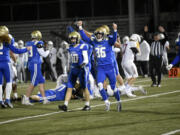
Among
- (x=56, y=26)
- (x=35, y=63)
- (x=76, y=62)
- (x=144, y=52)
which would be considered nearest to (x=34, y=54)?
(x=35, y=63)

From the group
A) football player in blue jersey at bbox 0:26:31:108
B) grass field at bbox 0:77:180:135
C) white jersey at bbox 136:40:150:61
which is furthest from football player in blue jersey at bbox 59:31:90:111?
white jersey at bbox 136:40:150:61

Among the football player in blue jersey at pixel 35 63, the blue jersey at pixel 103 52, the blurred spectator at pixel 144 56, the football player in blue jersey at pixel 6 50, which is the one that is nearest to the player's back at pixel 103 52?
the blue jersey at pixel 103 52

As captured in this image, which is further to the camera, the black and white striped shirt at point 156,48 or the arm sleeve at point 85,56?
the black and white striped shirt at point 156,48

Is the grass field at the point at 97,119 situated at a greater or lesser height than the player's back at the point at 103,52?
lesser

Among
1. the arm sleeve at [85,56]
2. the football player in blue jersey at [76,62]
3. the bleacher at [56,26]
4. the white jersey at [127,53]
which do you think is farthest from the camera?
the bleacher at [56,26]

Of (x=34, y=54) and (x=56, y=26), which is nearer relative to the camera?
(x=34, y=54)

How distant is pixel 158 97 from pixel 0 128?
18.0 ft

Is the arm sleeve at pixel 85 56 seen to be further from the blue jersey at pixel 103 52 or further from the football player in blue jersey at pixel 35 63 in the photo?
the football player in blue jersey at pixel 35 63

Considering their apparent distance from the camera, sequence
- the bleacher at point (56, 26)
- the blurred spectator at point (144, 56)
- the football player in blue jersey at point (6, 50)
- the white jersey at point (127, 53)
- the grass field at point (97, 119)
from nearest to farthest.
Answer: the grass field at point (97, 119)
the football player in blue jersey at point (6, 50)
the white jersey at point (127, 53)
the blurred spectator at point (144, 56)
the bleacher at point (56, 26)

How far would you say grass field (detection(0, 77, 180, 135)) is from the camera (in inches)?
345

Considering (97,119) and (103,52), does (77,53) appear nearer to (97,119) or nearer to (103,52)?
(103,52)

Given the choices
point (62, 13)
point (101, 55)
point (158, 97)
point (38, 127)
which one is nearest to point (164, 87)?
point (158, 97)

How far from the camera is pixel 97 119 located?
394 inches

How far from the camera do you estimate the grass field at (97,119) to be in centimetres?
877
